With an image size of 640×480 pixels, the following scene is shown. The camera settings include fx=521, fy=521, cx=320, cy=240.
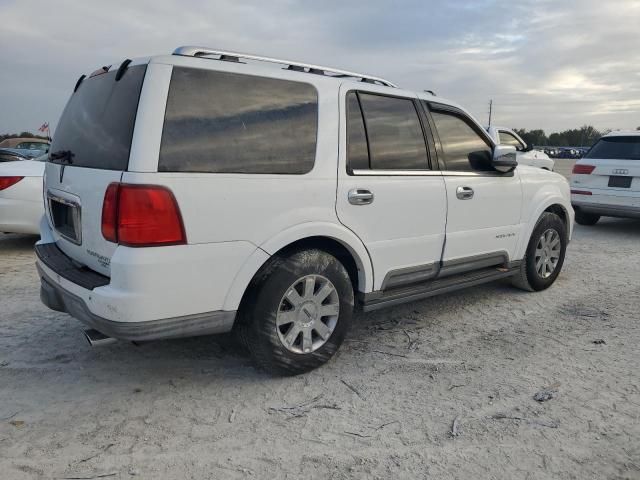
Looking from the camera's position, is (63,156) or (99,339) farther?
(63,156)

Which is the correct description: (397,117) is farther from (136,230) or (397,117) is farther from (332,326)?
(136,230)

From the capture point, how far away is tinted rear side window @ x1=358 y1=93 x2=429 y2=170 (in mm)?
3533

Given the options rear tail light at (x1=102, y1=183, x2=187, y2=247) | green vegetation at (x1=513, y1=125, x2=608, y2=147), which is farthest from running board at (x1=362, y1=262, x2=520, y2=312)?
green vegetation at (x1=513, y1=125, x2=608, y2=147)

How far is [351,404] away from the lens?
9.74ft

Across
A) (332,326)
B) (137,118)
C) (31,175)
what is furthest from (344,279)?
(31,175)

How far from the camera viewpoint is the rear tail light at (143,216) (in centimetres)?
255

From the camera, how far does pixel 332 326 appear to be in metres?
3.36

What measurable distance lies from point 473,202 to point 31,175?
17.1 feet

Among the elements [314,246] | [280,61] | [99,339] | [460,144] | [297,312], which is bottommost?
[99,339]

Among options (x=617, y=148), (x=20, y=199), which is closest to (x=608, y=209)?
(x=617, y=148)

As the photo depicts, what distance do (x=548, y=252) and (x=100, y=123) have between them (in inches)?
168

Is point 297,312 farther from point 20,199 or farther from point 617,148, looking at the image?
point 617,148

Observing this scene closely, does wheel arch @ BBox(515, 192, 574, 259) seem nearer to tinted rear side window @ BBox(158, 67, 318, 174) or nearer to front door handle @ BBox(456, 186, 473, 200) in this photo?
front door handle @ BBox(456, 186, 473, 200)

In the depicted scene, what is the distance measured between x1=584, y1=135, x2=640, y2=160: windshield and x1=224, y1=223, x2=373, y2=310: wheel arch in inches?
268
